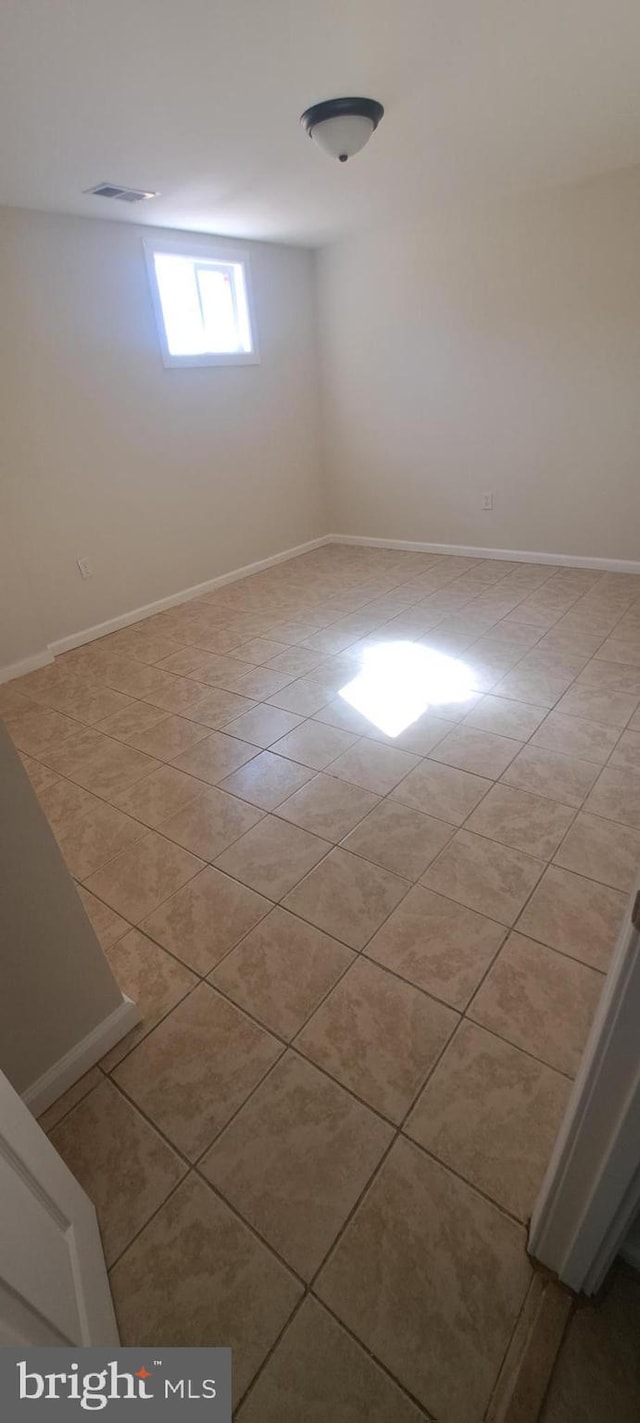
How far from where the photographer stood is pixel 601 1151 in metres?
0.75

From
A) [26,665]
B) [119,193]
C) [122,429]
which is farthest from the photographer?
[122,429]

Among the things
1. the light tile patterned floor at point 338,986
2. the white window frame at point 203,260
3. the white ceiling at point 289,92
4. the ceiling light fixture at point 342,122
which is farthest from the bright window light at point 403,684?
the white window frame at point 203,260

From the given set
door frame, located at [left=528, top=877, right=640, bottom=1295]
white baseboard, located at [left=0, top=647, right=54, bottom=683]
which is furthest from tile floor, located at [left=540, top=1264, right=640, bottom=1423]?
white baseboard, located at [left=0, top=647, right=54, bottom=683]

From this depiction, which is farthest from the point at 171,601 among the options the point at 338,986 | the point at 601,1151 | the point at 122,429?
the point at 601,1151

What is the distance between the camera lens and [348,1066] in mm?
1279

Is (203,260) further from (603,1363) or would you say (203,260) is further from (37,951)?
(603,1363)

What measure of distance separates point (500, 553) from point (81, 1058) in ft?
13.3

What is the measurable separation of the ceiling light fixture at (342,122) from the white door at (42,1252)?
2.83 meters

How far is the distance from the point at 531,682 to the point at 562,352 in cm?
227

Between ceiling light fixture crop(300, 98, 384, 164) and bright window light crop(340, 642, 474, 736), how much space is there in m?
1.99

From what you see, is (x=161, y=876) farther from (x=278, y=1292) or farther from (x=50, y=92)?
(x=50, y=92)

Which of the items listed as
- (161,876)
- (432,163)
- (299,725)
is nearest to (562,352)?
(432,163)

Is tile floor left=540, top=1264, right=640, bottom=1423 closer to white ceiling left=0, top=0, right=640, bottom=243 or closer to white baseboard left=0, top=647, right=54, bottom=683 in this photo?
white ceiling left=0, top=0, right=640, bottom=243

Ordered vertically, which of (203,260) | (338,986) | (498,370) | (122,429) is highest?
(203,260)
